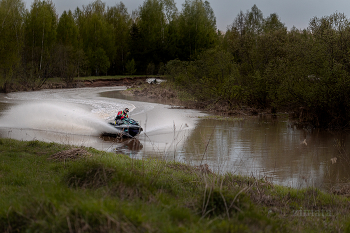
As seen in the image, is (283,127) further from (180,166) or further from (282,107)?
(180,166)

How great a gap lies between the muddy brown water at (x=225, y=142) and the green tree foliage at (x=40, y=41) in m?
36.9

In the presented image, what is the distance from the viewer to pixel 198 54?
75.1 meters

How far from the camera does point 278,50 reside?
33375mm

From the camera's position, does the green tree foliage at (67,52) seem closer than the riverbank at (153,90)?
No

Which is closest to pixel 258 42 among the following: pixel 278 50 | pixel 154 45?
pixel 278 50

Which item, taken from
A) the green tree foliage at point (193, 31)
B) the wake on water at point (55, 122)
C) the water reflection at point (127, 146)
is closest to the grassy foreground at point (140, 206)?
the water reflection at point (127, 146)

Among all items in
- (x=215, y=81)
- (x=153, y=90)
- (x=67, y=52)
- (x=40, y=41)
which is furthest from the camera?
(x=67, y=52)

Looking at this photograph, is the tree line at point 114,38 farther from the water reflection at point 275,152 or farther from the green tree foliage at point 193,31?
the water reflection at point 275,152

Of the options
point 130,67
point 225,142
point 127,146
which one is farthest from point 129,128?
point 130,67

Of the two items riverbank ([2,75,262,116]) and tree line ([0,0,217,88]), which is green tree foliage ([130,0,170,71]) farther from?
riverbank ([2,75,262,116])

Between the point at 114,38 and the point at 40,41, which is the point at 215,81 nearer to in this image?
the point at 40,41

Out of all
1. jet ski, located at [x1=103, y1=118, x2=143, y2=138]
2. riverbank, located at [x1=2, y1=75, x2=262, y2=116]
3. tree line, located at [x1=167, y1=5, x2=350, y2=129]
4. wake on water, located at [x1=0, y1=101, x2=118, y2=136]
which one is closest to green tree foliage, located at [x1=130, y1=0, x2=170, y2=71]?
riverbank, located at [x1=2, y1=75, x2=262, y2=116]

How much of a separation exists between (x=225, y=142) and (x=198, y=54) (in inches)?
2316

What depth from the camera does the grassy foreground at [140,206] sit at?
4.06 meters
